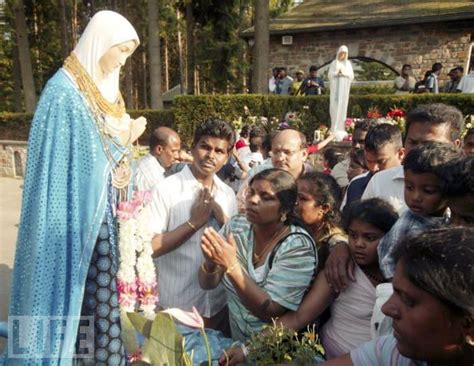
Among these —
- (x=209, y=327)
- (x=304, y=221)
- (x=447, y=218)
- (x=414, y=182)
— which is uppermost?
(x=414, y=182)

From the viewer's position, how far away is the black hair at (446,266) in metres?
1.02

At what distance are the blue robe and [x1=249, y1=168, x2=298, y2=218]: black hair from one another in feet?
2.57

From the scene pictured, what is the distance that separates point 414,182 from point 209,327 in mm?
1280

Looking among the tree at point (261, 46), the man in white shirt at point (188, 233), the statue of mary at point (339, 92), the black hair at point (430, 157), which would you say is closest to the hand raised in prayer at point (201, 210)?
the man in white shirt at point (188, 233)

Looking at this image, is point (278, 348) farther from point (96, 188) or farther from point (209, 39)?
point (209, 39)

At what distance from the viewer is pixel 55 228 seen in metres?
2.09

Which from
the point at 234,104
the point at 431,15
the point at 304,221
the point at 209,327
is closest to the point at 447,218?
the point at 304,221

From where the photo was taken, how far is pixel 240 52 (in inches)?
789

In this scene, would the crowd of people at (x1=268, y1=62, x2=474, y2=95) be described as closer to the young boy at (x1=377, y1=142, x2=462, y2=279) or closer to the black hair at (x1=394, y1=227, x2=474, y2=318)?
the young boy at (x1=377, y1=142, x2=462, y2=279)

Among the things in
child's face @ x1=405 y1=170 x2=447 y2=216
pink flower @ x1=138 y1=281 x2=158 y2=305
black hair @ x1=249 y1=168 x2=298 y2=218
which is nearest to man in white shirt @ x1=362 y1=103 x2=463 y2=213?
child's face @ x1=405 y1=170 x2=447 y2=216

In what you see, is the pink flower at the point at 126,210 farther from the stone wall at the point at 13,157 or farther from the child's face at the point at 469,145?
the stone wall at the point at 13,157

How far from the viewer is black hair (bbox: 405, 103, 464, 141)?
8.24 ft

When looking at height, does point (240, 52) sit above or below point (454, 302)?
above

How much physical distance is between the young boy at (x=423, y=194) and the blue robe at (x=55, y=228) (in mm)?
1311
